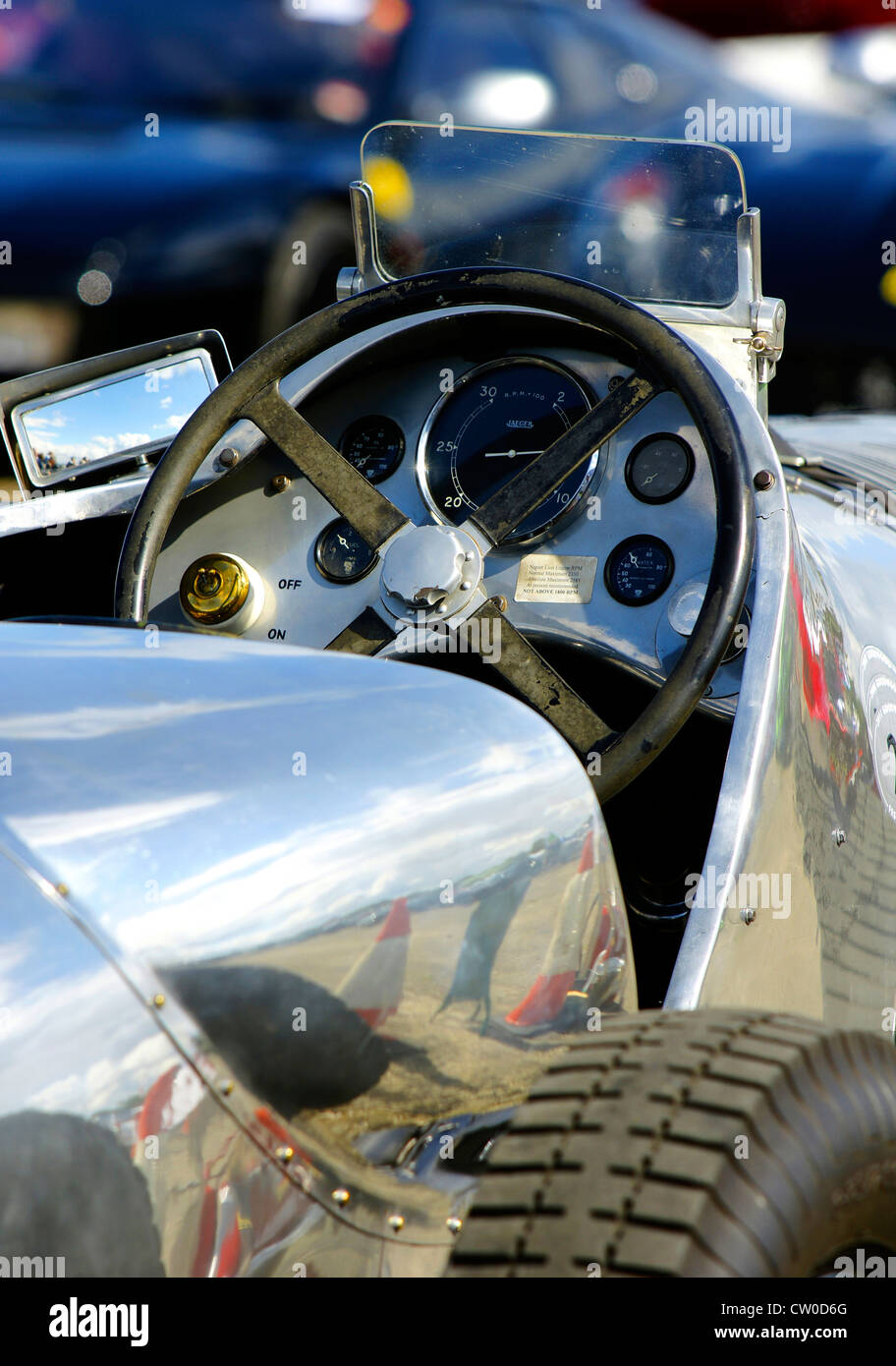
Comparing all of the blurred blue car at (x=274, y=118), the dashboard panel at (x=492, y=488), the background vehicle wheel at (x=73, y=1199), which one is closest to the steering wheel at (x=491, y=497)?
the dashboard panel at (x=492, y=488)

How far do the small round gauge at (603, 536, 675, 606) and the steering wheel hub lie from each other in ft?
0.74

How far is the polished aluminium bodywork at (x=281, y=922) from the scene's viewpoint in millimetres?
933

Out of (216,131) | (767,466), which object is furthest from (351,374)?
(216,131)

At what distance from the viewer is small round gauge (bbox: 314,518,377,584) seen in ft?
7.13

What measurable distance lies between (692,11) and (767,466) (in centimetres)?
395

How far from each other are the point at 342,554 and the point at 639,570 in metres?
0.48

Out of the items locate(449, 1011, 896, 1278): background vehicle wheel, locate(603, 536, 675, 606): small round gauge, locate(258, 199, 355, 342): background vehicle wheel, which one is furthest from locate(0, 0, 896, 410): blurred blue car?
locate(449, 1011, 896, 1278): background vehicle wheel

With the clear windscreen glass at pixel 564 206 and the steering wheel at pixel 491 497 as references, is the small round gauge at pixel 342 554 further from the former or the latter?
the clear windscreen glass at pixel 564 206

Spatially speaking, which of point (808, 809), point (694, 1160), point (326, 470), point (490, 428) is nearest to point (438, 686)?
point (694, 1160)

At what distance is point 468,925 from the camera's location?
112 cm

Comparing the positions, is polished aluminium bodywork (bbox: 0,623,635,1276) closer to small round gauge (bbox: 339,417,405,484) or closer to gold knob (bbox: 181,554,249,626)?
gold knob (bbox: 181,554,249,626)
